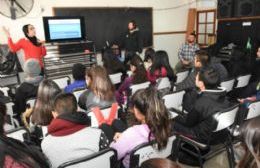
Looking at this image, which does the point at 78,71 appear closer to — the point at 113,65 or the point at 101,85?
the point at 101,85

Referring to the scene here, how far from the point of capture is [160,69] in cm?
361

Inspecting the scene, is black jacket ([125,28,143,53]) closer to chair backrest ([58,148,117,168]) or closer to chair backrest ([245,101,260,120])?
chair backrest ([245,101,260,120])

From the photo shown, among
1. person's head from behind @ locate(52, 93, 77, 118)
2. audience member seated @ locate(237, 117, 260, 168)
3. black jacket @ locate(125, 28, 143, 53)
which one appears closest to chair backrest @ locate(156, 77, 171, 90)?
person's head from behind @ locate(52, 93, 77, 118)

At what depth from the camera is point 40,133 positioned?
2035 mm

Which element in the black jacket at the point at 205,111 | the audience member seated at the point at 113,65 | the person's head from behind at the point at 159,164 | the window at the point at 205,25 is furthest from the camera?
the window at the point at 205,25

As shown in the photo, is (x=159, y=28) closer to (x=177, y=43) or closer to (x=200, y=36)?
(x=177, y=43)

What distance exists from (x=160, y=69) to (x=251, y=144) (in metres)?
2.63

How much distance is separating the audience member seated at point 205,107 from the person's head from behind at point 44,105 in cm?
121

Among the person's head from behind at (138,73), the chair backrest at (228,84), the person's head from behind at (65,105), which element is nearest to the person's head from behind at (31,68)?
the person's head from behind at (138,73)

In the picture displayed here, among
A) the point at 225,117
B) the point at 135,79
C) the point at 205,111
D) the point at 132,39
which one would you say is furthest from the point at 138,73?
the point at 132,39

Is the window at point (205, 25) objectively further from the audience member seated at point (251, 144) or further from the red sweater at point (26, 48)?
the audience member seated at point (251, 144)

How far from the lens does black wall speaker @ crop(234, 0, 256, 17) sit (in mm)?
5621

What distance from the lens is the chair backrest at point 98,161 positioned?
49.4 inches

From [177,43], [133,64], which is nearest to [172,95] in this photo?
[133,64]
